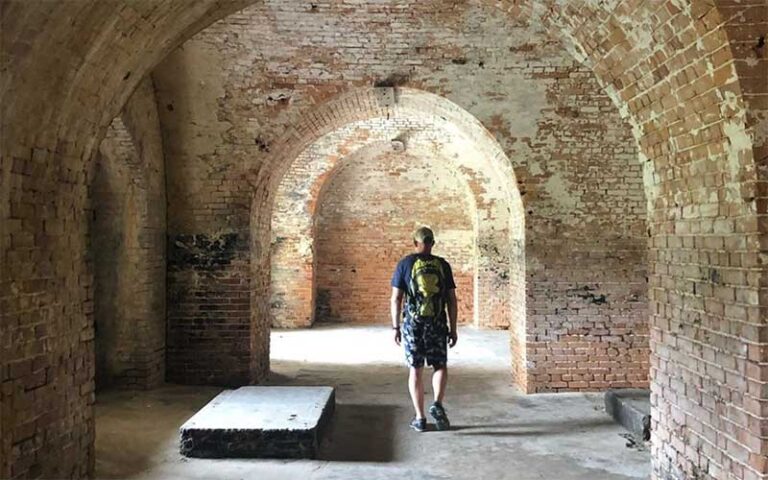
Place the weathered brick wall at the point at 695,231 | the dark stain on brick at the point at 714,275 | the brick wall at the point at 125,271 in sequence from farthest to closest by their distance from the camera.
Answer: the brick wall at the point at 125,271, the dark stain on brick at the point at 714,275, the weathered brick wall at the point at 695,231

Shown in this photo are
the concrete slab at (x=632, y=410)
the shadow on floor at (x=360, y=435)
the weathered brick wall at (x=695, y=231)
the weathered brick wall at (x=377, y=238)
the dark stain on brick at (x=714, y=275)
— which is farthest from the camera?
the weathered brick wall at (x=377, y=238)

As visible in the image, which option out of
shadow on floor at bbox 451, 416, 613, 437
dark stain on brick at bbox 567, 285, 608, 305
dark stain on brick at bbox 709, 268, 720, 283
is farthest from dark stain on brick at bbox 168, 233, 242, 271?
dark stain on brick at bbox 709, 268, 720, 283

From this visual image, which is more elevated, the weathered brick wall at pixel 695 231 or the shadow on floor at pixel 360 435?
the weathered brick wall at pixel 695 231

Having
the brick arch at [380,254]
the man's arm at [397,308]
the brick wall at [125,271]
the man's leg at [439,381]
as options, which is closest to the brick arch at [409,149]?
the brick arch at [380,254]

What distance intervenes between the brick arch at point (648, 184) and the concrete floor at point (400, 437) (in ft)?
2.84

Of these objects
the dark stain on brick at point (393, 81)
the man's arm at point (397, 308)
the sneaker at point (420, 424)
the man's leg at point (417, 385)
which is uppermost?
the dark stain on brick at point (393, 81)

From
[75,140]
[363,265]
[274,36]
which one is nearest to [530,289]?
[274,36]

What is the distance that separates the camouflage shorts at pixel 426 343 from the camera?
235 inches

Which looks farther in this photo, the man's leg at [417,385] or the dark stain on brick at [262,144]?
the dark stain on brick at [262,144]

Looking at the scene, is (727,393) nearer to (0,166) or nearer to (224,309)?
(0,166)

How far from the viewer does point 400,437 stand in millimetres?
5824

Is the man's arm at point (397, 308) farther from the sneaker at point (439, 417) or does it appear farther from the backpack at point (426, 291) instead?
the sneaker at point (439, 417)

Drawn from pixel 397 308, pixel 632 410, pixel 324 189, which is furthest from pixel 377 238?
pixel 632 410

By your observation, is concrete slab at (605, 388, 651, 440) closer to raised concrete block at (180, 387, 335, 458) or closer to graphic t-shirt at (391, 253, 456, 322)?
graphic t-shirt at (391, 253, 456, 322)
